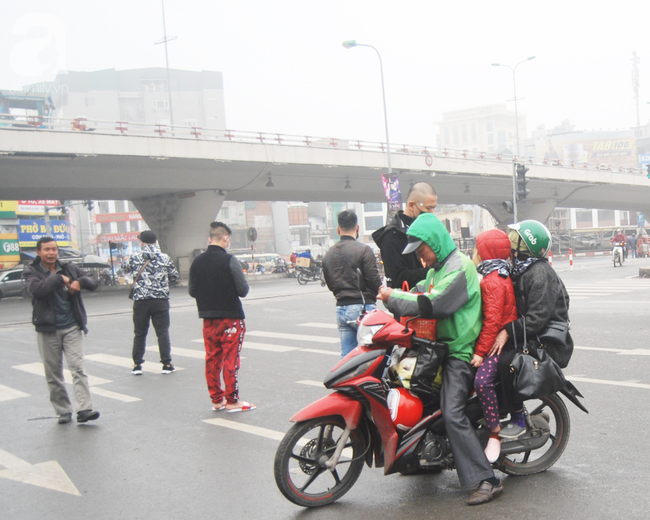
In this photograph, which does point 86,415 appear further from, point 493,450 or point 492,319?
point 492,319

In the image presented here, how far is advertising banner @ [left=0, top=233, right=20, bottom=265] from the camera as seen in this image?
47.6 m

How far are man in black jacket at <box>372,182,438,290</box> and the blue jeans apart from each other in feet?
4.82

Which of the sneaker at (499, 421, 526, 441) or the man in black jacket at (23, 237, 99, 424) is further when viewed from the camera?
the man in black jacket at (23, 237, 99, 424)

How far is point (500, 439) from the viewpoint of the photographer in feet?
13.3

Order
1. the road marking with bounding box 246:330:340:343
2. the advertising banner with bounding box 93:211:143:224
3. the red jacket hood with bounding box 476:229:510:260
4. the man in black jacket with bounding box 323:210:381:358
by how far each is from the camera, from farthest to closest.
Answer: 1. the advertising banner with bounding box 93:211:143:224
2. the road marking with bounding box 246:330:340:343
3. the man in black jacket with bounding box 323:210:381:358
4. the red jacket hood with bounding box 476:229:510:260

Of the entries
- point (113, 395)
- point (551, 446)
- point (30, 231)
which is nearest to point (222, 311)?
point (113, 395)

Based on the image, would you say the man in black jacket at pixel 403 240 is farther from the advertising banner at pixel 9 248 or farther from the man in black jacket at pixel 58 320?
the advertising banner at pixel 9 248

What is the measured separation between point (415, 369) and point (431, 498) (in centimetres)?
83

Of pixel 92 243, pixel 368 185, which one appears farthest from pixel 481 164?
pixel 92 243

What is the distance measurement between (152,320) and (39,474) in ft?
12.2

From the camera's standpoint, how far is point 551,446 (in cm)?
434

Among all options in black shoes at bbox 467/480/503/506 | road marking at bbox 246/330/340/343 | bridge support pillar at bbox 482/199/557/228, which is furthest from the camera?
bridge support pillar at bbox 482/199/557/228

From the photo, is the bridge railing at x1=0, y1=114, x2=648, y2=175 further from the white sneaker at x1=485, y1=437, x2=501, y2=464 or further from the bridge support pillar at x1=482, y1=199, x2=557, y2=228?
the white sneaker at x1=485, y1=437, x2=501, y2=464

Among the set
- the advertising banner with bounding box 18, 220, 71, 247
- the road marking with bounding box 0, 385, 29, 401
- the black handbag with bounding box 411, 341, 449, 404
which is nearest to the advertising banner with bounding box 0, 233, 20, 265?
the advertising banner with bounding box 18, 220, 71, 247
